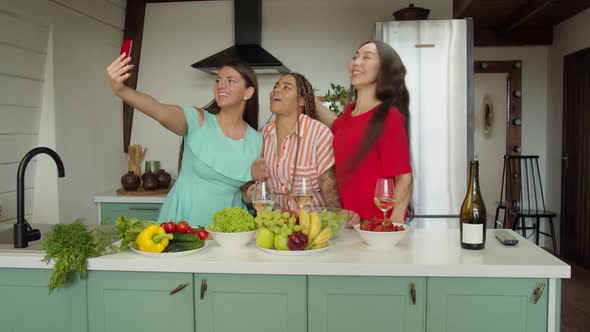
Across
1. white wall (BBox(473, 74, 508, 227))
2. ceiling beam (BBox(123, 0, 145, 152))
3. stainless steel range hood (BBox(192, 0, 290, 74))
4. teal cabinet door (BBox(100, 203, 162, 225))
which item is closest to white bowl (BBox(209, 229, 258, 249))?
teal cabinet door (BBox(100, 203, 162, 225))

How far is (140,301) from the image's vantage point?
5.85 ft

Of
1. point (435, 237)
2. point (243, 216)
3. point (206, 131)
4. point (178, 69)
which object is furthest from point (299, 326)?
point (178, 69)

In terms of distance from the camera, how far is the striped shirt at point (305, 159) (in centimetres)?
244

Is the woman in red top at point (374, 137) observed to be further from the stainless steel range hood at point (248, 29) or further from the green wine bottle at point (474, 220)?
the stainless steel range hood at point (248, 29)

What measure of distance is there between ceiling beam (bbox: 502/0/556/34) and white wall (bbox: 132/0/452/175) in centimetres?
75

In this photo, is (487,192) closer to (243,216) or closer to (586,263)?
(586,263)

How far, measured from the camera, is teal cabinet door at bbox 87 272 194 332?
5.78 ft

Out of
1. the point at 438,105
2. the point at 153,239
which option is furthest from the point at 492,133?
the point at 153,239

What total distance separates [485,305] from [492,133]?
4336mm

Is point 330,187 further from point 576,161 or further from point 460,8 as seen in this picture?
point 576,161

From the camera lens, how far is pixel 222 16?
4570 mm

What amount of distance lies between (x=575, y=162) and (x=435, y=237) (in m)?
3.75

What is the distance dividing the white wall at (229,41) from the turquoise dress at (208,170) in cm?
206

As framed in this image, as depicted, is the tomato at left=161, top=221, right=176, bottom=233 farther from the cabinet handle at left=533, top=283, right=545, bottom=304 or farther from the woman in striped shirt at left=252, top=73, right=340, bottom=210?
the cabinet handle at left=533, top=283, right=545, bottom=304
